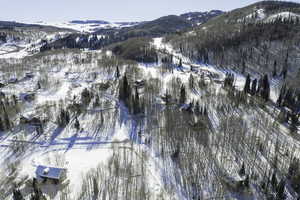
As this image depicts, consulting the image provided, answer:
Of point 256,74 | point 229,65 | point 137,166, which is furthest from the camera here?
point 229,65

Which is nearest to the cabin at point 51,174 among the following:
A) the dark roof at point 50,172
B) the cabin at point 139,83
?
the dark roof at point 50,172

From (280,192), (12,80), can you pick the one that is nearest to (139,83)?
(12,80)

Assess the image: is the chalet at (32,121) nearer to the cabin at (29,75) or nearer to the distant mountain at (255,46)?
the cabin at (29,75)

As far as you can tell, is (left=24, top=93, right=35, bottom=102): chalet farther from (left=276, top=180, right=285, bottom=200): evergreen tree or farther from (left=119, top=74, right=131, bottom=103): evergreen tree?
(left=276, top=180, right=285, bottom=200): evergreen tree

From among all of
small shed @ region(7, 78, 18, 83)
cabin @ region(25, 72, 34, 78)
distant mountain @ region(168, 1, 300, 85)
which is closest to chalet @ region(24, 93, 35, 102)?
small shed @ region(7, 78, 18, 83)

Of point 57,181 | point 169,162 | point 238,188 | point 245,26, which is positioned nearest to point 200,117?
point 169,162

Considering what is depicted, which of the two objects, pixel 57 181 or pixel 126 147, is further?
pixel 126 147

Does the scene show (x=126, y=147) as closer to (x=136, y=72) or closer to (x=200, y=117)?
(x=200, y=117)
